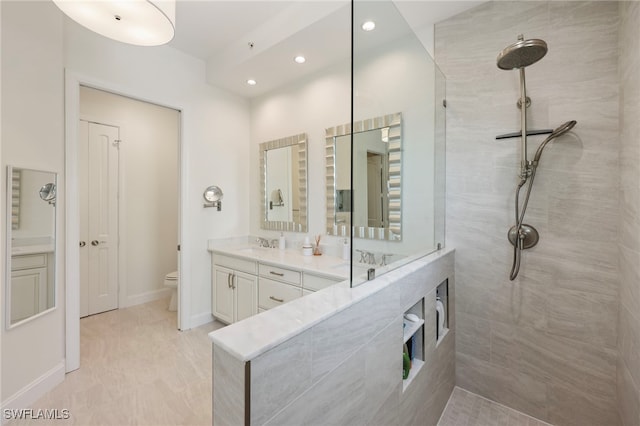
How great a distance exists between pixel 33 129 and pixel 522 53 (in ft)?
9.79

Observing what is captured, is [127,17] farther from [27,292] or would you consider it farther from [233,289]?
[233,289]

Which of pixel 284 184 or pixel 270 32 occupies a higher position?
pixel 270 32

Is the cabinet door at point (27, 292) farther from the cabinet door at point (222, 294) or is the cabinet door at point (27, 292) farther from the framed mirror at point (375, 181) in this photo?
the framed mirror at point (375, 181)

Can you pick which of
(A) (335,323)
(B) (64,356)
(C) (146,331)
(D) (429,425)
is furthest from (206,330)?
(A) (335,323)

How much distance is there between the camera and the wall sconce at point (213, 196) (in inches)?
120

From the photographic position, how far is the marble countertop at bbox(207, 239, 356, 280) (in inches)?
82.4

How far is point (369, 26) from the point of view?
120 centimetres

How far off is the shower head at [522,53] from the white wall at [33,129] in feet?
9.36

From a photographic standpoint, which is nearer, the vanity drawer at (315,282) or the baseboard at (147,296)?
the vanity drawer at (315,282)

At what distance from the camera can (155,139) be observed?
12.4 ft

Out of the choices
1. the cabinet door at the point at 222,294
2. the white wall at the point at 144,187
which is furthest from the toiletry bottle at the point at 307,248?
the white wall at the point at 144,187

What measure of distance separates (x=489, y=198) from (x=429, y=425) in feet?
4.96

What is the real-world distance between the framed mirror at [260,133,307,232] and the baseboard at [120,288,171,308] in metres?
1.90

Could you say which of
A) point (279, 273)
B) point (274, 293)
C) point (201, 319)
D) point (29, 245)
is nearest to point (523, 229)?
point (279, 273)
